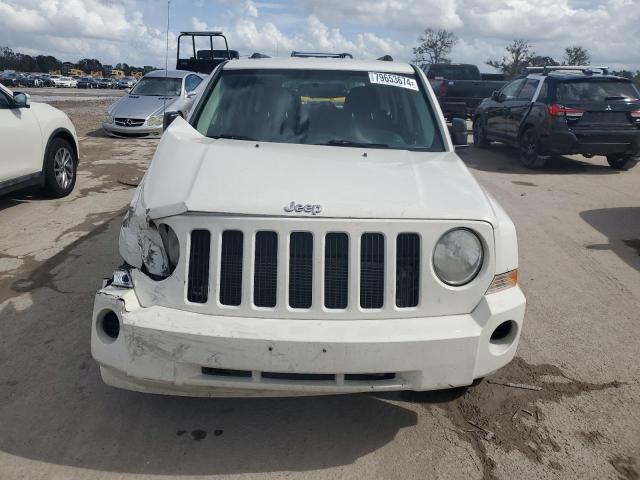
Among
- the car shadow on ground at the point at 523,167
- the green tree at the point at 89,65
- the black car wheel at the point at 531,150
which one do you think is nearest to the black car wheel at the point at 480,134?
the car shadow on ground at the point at 523,167

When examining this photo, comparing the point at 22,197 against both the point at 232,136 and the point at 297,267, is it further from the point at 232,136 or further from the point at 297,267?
the point at 297,267

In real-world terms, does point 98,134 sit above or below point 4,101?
below

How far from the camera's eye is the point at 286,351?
2.41 meters

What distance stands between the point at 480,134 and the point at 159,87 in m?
8.34

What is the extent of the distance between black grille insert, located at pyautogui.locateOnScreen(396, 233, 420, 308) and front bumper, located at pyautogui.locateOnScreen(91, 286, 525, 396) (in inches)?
4.2

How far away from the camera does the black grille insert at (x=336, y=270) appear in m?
2.56

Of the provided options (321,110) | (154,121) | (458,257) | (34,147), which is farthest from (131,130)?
(458,257)

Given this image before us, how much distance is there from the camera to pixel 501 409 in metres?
3.17

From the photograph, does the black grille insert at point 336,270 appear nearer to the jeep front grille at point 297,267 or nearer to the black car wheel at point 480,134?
the jeep front grille at point 297,267

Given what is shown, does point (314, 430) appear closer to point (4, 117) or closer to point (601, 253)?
point (601, 253)

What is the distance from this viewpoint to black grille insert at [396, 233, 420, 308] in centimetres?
259

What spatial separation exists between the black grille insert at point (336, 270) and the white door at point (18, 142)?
17.1 feet

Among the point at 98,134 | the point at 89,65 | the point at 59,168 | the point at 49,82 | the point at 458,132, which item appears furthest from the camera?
the point at 89,65

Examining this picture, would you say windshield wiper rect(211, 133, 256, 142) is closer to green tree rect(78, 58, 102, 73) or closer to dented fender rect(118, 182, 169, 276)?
dented fender rect(118, 182, 169, 276)
